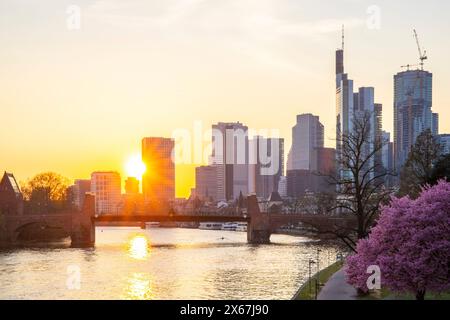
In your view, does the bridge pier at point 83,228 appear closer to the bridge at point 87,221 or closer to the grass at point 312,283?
the bridge at point 87,221

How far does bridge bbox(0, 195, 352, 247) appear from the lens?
128 metres

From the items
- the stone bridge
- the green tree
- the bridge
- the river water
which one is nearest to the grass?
the river water

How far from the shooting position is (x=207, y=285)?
6500 centimetres

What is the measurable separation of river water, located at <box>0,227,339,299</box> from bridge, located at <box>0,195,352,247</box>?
21.5 m

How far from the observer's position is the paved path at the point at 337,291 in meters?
44.3

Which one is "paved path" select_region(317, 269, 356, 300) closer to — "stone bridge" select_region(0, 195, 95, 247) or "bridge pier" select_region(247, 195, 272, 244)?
"stone bridge" select_region(0, 195, 95, 247)

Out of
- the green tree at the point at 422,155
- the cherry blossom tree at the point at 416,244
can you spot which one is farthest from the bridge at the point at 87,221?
the cherry blossom tree at the point at 416,244

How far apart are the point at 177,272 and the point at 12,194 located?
3402 inches

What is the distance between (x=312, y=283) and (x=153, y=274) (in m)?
26.1

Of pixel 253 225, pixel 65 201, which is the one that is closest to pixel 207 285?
pixel 253 225

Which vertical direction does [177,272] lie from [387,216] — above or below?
below

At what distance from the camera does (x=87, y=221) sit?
137250mm
